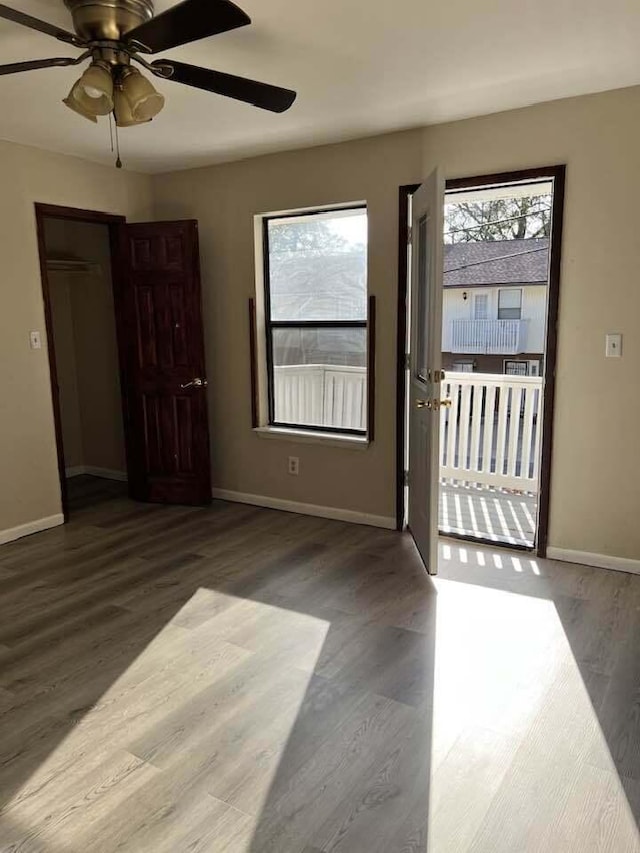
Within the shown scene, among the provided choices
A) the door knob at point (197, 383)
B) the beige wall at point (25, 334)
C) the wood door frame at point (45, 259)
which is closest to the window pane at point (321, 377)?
the door knob at point (197, 383)

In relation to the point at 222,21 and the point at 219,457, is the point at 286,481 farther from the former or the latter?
the point at 222,21

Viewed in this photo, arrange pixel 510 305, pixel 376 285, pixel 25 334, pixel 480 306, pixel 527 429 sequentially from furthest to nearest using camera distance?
pixel 480 306
pixel 510 305
pixel 527 429
pixel 25 334
pixel 376 285

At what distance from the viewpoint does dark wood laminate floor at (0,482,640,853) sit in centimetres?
170

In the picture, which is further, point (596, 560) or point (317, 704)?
point (596, 560)

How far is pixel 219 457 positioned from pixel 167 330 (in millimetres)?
1032

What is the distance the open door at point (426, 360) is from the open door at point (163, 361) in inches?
64.3

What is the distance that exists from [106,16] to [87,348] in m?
3.71

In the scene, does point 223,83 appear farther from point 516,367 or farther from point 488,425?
point 516,367

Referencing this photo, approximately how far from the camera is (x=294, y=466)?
436 centimetres

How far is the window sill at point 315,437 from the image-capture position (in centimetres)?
407

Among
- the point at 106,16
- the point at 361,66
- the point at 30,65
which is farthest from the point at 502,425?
the point at 30,65

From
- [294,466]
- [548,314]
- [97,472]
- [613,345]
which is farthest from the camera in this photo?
[97,472]

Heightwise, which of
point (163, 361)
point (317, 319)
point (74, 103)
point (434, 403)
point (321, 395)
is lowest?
point (321, 395)

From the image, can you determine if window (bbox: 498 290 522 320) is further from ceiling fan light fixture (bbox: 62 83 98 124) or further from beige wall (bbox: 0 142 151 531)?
ceiling fan light fixture (bbox: 62 83 98 124)
